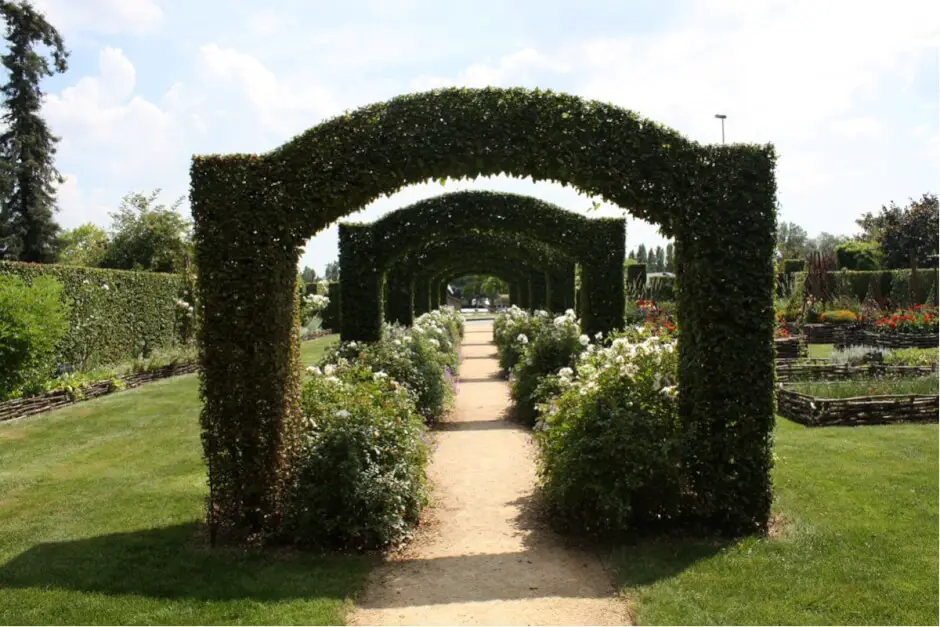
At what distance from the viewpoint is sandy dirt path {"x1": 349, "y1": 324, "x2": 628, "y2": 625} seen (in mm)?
4418

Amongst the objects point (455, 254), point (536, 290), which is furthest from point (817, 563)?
point (536, 290)

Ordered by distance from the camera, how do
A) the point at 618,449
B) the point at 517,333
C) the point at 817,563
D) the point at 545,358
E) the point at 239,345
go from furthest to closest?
the point at 517,333
the point at 545,358
the point at 618,449
the point at 239,345
the point at 817,563

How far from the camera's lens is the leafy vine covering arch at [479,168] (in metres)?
5.45

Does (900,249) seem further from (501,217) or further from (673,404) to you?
(673,404)

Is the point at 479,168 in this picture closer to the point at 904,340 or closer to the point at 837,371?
the point at 837,371

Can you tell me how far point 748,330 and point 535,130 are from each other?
223 cm

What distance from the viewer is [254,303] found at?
17.9 feet

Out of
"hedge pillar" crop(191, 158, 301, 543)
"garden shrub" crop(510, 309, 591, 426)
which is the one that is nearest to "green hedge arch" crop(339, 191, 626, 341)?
"garden shrub" crop(510, 309, 591, 426)

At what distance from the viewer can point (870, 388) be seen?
1062cm

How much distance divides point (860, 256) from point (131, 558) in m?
38.9

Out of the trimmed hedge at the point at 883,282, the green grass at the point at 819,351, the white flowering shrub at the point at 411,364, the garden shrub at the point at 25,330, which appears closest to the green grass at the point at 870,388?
the green grass at the point at 819,351

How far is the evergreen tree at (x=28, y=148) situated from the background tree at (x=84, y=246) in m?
2.01

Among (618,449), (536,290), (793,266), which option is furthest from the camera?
(793,266)

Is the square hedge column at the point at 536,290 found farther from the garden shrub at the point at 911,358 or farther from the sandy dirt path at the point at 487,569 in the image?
the sandy dirt path at the point at 487,569
